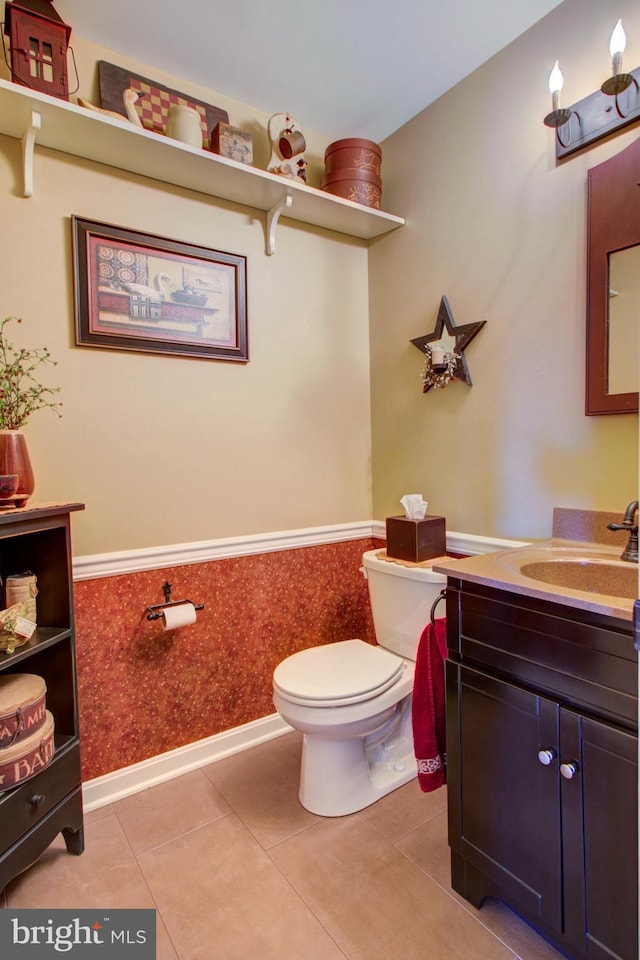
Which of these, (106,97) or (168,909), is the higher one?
(106,97)

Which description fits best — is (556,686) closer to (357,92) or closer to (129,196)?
(129,196)

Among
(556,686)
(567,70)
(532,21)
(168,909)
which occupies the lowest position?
(168,909)

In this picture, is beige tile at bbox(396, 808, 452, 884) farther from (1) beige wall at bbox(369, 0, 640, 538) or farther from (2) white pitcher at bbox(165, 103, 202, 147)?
(2) white pitcher at bbox(165, 103, 202, 147)

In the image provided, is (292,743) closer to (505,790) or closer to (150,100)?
(505,790)

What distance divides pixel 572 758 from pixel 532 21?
7.15 feet

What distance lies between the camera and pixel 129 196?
1.79 m

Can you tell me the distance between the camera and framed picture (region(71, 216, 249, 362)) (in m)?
1.72

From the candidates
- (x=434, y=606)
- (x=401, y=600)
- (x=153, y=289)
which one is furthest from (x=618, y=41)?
(x=401, y=600)

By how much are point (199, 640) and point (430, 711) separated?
3.02 ft

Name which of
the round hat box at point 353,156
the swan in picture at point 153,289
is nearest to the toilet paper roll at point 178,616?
the swan in picture at point 153,289

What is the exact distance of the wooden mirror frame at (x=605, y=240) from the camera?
1435mm

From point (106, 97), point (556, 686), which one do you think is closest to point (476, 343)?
point (556, 686)

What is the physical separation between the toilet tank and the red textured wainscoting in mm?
341

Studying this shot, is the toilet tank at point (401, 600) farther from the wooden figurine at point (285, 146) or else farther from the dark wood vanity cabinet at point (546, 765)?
the wooden figurine at point (285, 146)
